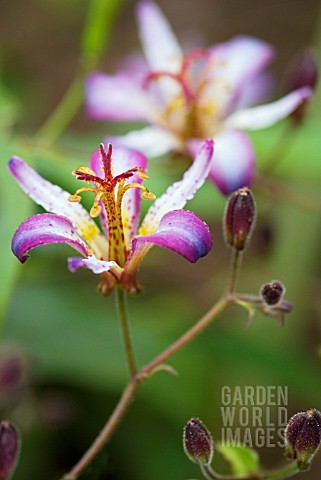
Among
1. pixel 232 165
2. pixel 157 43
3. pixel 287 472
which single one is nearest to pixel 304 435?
pixel 287 472

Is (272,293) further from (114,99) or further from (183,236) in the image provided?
(114,99)

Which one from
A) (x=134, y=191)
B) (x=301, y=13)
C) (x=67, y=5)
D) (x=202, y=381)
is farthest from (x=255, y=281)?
(x=301, y=13)

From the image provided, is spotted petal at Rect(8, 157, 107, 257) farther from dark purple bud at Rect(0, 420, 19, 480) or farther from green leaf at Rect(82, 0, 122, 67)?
green leaf at Rect(82, 0, 122, 67)

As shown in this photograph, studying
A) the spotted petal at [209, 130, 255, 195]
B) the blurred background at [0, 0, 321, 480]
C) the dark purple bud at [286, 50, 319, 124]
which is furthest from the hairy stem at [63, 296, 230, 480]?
the dark purple bud at [286, 50, 319, 124]

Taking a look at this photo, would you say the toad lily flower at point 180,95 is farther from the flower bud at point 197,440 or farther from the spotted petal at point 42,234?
the flower bud at point 197,440

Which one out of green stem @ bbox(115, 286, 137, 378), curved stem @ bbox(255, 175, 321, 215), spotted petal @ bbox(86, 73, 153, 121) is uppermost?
spotted petal @ bbox(86, 73, 153, 121)

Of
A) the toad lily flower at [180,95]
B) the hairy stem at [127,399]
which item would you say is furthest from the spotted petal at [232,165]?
the hairy stem at [127,399]

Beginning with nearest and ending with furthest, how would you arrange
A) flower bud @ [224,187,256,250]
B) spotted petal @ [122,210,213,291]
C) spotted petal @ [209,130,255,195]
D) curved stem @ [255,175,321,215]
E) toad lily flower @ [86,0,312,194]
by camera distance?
1. spotted petal @ [122,210,213,291]
2. flower bud @ [224,187,256,250]
3. spotted petal @ [209,130,255,195]
4. toad lily flower @ [86,0,312,194]
5. curved stem @ [255,175,321,215]

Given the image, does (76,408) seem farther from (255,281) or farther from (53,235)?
(53,235)
